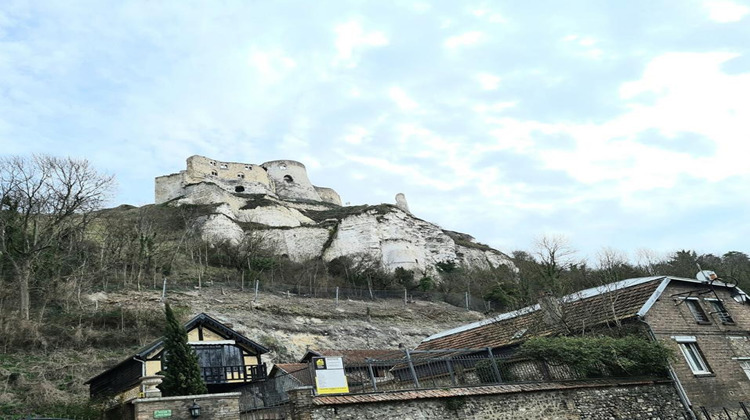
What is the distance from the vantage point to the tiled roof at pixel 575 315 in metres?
18.5

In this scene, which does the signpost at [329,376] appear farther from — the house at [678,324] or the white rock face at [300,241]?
the white rock face at [300,241]

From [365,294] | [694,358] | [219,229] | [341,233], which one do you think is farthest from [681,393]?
[341,233]

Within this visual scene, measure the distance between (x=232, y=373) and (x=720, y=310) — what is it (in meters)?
20.8

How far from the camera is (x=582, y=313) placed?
1934cm

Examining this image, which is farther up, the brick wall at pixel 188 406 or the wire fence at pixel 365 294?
the wire fence at pixel 365 294

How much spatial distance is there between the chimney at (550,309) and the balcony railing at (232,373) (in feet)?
41.3

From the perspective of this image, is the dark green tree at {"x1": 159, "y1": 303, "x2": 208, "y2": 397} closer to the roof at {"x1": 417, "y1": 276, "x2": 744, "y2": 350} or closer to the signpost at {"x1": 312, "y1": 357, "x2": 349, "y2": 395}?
the signpost at {"x1": 312, "y1": 357, "x2": 349, "y2": 395}

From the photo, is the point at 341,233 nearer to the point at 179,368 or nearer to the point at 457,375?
the point at 457,375

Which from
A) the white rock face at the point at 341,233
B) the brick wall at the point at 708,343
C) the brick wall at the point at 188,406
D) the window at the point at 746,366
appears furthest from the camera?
the white rock face at the point at 341,233

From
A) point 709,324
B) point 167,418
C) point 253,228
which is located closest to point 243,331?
point 167,418

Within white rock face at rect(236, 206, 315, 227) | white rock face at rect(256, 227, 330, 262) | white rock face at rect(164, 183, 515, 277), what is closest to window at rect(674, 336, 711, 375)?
white rock face at rect(164, 183, 515, 277)

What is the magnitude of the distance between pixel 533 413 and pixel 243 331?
1876 cm

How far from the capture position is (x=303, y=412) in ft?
37.2

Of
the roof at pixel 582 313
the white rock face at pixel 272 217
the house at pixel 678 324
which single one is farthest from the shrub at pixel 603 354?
the white rock face at pixel 272 217
